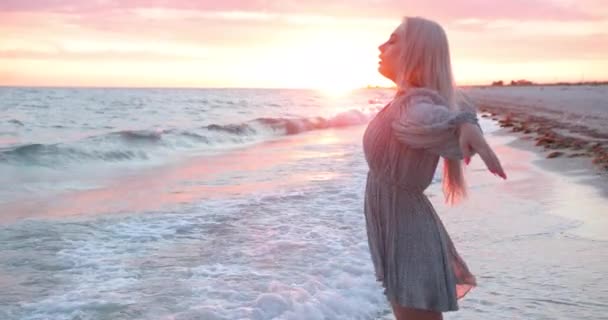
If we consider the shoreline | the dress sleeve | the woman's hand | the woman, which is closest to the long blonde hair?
the woman

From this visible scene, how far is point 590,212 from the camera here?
27.9 feet

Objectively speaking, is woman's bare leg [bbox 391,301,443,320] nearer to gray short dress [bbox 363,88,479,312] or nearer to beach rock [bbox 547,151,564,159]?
gray short dress [bbox 363,88,479,312]

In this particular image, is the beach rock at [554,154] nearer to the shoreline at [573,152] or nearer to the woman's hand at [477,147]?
the shoreline at [573,152]

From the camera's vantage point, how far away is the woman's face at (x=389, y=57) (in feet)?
9.63

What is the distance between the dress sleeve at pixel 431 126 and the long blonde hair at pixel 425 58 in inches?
4.4

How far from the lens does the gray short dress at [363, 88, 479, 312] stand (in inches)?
113

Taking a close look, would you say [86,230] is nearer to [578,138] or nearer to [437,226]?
[437,226]

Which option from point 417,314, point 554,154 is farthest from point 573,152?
point 417,314

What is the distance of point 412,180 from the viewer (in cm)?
292

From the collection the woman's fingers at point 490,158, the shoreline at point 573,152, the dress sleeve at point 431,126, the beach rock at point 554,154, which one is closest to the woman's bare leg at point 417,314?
the dress sleeve at point 431,126

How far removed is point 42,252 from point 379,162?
5.69 m

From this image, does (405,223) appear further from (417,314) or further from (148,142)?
(148,142)

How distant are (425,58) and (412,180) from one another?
527mm

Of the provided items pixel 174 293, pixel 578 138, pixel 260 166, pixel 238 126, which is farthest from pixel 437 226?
pixel 238 126
